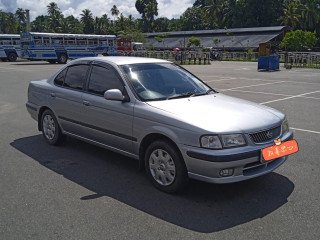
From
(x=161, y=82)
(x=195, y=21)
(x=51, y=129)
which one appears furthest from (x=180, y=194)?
(x=195, y=21)

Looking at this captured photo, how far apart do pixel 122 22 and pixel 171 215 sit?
310ft

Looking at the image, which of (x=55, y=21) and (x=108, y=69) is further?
(x=55, y=21)

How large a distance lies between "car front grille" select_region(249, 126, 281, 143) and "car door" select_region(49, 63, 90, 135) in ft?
8.68

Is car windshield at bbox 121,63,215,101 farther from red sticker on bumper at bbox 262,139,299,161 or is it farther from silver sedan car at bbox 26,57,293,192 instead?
red sticker on bumper at bbox 262,139,299,161

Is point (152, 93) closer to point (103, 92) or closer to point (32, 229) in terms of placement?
point (103, 92)

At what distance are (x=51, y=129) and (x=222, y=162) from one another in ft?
11.6

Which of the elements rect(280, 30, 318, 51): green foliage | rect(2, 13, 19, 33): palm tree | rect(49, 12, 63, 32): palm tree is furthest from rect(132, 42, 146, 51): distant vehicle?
rect(2, 13, 19, 33): palm tree

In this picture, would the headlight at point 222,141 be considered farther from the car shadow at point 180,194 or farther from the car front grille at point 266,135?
the car shadow at point 180,194

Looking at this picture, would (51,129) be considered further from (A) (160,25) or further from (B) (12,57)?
(A) (160,25)

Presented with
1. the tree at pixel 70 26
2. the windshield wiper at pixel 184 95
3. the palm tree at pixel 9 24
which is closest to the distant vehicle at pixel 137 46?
the tree at pixel 70 26

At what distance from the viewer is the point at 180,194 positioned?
4207 millimetres

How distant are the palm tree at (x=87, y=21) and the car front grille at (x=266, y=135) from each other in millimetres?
98795

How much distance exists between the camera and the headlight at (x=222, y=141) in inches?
151

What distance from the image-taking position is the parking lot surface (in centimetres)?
341
